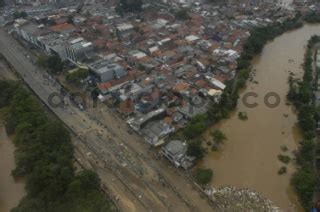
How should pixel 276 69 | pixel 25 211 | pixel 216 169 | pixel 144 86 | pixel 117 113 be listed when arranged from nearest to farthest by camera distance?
pixel 25 211 → pixel 216 169 → pixel 117 113 → pixel 144 86 → pixel 276 69

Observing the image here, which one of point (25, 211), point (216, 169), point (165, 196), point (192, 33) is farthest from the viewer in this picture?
point (192, 33)

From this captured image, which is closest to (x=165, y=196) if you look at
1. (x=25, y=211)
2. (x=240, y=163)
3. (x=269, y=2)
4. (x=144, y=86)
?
(x=240, y=163)

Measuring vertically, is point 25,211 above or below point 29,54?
above

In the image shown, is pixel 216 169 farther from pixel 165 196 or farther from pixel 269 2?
pixel 269 2

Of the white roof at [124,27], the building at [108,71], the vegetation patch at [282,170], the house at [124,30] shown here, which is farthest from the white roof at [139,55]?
the vegetation patch at [282,170]

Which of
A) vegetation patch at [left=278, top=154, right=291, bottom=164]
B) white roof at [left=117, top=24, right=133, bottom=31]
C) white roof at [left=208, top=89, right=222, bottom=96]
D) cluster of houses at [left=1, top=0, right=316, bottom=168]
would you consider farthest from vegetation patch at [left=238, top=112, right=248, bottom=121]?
white roof at [left=117, top=24, right=133, bottom=31]

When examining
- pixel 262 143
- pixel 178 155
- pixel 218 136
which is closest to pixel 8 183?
pixel 178 155

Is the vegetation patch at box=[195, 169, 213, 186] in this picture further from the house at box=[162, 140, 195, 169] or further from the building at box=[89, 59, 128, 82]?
the building at box=[89, 59, 128, 82]

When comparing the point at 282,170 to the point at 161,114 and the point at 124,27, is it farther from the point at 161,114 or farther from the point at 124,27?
the point at 124,27

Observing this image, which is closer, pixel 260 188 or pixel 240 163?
pixel 260 188
